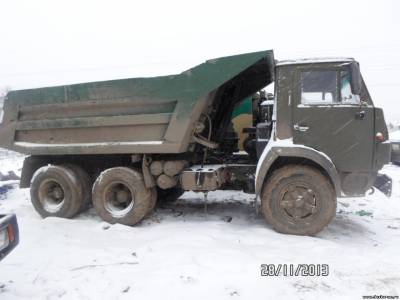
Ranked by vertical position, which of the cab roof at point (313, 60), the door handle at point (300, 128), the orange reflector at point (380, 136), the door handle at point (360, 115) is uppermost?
the cab roof at point (313, 60)

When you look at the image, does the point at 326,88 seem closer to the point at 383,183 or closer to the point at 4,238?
the point at 383,183

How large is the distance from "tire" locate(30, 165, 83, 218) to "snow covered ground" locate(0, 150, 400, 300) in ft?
0.84

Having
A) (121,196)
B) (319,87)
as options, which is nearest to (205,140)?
(121,196)

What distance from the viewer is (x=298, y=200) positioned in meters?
5.23

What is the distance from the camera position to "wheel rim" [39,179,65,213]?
650 centimetres

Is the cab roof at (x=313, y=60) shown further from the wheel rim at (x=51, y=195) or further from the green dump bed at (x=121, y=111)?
the wheel rim at (x=51, y=195)

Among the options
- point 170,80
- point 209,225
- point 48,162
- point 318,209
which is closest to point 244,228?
point 209,225

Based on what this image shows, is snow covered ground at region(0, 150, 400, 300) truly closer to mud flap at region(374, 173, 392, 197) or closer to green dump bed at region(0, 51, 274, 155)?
mud flap at region(374, 173, 392, 197)

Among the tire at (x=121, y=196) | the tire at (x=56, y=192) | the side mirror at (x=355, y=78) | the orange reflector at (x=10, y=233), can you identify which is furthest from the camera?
the tire at (x=56, y=192)

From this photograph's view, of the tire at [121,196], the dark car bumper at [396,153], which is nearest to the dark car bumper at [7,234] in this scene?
the tire at [121,196]

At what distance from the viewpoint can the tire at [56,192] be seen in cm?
636

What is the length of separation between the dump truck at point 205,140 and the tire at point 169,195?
1.7 inches

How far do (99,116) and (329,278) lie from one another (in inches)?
164

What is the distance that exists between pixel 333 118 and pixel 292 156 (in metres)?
0.75
